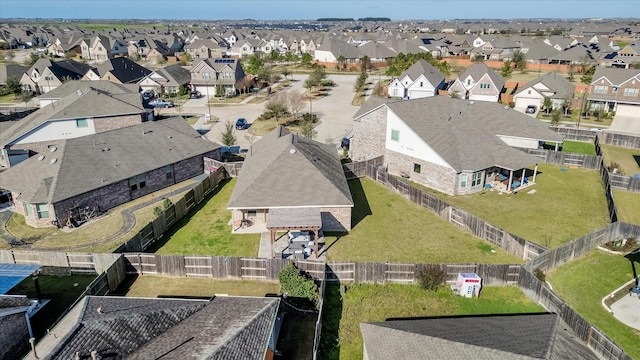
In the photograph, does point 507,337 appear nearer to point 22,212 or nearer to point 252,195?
point 252,195

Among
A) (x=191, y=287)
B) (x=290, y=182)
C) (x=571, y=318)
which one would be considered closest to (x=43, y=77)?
(x=290, y=182)

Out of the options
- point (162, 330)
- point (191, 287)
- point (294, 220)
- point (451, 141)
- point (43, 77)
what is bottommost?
point (191, 287)

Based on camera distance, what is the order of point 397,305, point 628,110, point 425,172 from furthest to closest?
point 628,110, point 425,172, point 397,305

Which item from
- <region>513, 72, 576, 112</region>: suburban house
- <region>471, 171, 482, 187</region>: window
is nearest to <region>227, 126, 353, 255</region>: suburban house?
<region>471, 171, 482, 187</region>: window

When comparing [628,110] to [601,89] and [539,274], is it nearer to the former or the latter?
[601,89]

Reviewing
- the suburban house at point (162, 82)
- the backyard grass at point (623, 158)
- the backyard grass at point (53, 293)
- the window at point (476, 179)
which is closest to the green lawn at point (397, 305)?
the backyard grass at point (53, 293)

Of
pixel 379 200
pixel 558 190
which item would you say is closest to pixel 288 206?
pixel 379 200
